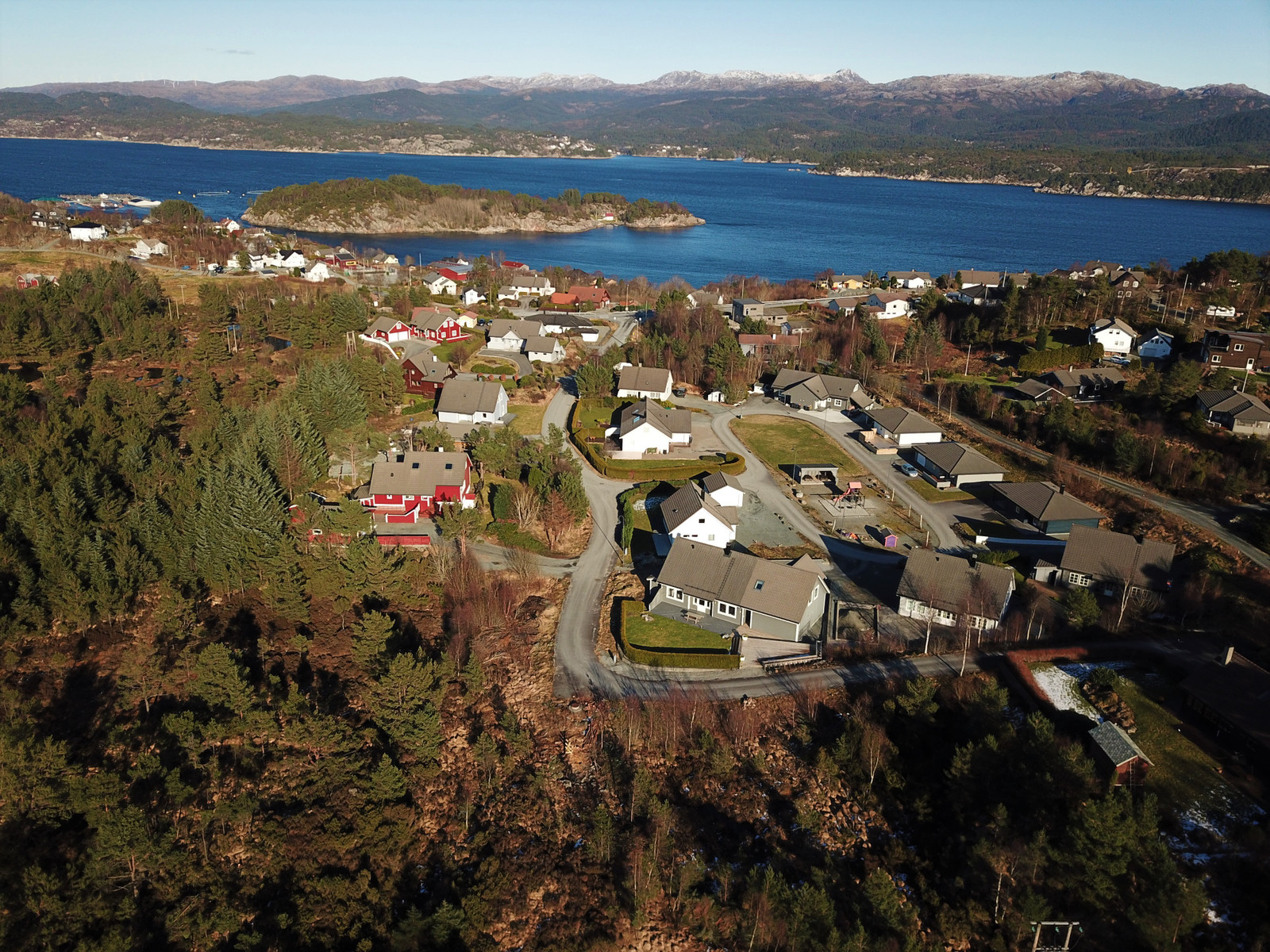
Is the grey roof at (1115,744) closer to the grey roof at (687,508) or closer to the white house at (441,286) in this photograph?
the grey roof at (687,508)

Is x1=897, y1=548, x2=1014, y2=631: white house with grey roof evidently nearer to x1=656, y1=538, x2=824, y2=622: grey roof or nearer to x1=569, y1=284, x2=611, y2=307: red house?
x1=656, y1=538, x2=824, y2=622: grey roof

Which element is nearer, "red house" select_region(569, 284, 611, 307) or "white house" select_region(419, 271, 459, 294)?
"red house" select_region(569, 284, 611, 307)

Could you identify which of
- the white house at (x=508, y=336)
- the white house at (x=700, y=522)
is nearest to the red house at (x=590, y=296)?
the white house at (x=508, y=336)

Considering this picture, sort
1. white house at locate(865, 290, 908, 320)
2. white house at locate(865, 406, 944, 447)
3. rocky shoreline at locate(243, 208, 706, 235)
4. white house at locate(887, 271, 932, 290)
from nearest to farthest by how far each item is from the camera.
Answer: white house at locate(865, 406, 944, 447), white house at locate(865, 290, 908, 320), white house at locate(887, 271, 932, 290), rocky shoreline at locate(243, 208, 706, 235)

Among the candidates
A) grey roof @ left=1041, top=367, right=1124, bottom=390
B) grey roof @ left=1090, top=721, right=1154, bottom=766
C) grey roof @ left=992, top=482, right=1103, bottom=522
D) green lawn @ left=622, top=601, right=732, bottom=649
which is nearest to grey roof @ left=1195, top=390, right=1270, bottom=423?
grey roof @ left=1041, top=367, right=1124, bottom=390

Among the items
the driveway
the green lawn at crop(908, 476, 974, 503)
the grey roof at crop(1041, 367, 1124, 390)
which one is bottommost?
the green lawn at crop(908, 476, 974, 503)

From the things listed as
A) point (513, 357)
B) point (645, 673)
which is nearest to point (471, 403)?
point (513, 357)

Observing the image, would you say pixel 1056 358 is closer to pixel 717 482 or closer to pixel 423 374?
pixel 717 482
